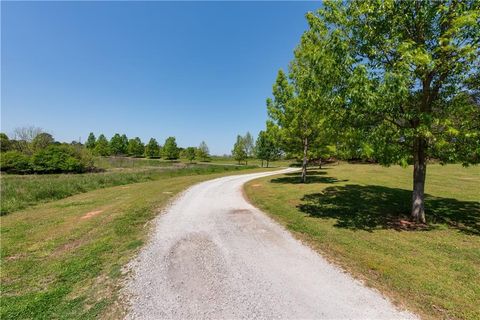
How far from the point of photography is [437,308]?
3.76m

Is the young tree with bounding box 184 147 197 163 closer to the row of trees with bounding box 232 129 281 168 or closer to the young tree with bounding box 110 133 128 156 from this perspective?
the row of trees with bounding box 232 129 281 168

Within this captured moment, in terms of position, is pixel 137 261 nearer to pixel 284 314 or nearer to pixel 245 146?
pixel 284 314

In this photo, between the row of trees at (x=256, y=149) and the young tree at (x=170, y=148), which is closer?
the row of trees at (x=256, y=149)

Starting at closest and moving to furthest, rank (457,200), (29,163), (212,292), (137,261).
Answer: (212,292) → (137,261) → (457,200) → (29,163)

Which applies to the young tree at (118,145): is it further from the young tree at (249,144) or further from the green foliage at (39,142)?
the young tree at (249,144)

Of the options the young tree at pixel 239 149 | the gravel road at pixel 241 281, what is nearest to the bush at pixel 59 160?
the young tree at pixel 239 149

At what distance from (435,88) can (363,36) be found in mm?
3069

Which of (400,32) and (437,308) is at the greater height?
(400,32)

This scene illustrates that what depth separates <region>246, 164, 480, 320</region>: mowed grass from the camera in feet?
13.5

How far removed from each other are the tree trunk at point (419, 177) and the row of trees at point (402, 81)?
3cm

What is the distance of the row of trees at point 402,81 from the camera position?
6.04m

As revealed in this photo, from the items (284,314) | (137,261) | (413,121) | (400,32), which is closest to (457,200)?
(413,121)

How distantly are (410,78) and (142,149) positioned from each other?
93052 mm

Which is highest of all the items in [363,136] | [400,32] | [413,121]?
[400,32]
